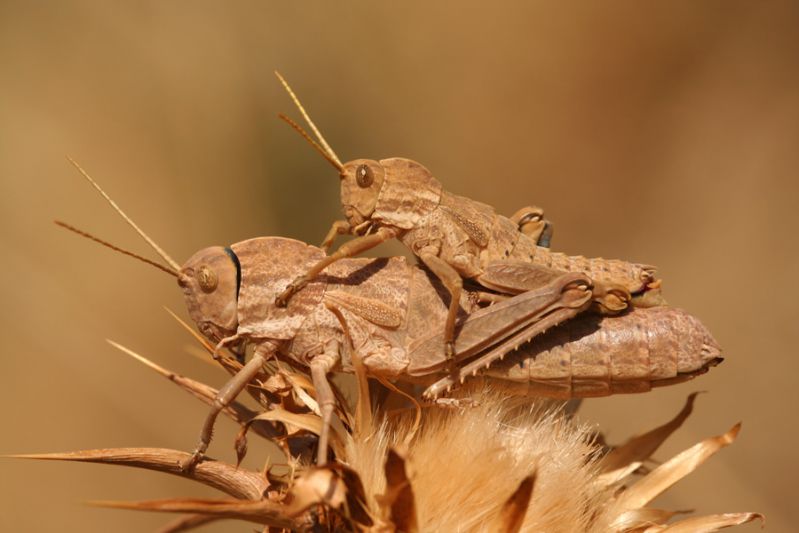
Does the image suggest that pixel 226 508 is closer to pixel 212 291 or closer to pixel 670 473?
pixel 212 291

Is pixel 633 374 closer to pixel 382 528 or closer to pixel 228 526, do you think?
pixel 382 528

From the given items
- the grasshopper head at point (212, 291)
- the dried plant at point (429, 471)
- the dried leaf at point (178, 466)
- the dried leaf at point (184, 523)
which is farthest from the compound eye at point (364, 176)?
the dried leaf at point (184, 523)

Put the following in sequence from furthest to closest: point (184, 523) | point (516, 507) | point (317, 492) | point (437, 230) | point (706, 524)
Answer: point (437, 230), point (706, 524), point (516, 507), point (317, 492), point (184, 523)

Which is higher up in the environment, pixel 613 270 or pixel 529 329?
pixel 613 270

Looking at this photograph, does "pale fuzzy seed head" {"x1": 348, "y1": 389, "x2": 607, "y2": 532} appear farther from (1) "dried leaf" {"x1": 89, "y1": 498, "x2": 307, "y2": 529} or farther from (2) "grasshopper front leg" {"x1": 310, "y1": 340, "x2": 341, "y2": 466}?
(1) "dried leaf" {"x1": 89, "y1": 498, "x2": 307, "y2": 529}

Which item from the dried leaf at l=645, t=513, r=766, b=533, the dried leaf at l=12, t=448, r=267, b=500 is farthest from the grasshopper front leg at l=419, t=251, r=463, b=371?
the dried leaf at l=645, t=513, r=766, b=533

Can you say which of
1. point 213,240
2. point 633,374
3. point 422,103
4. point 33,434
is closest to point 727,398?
point 422,103

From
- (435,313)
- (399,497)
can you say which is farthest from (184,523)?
(435,313)
